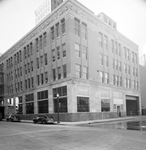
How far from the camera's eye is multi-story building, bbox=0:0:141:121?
106 feet

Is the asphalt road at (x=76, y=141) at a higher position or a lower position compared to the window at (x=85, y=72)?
lower

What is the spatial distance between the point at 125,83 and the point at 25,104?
2401 cm

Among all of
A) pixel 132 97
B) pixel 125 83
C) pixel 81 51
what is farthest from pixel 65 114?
pixel 132 97

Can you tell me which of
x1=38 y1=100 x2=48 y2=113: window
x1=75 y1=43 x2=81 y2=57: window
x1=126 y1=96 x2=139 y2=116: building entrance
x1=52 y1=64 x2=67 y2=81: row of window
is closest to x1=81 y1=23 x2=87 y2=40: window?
x1=75 y1=43 x2=81 y2=57: window

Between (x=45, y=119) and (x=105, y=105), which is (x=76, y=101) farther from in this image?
(x=105, y=105)

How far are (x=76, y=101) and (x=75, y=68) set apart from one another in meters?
5.50

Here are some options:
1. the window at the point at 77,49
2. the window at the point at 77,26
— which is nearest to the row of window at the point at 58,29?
the window at the point at 77,26

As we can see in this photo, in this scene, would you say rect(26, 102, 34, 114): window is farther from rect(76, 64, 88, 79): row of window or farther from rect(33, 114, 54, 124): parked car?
rect(76, 64, 88, 79): row of window

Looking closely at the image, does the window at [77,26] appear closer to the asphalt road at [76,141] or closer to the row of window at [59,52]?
the row of window at [59,52]

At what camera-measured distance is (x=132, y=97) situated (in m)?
48.4

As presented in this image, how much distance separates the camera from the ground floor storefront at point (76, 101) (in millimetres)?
31125

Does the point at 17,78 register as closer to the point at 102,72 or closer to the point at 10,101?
the point at 10,101

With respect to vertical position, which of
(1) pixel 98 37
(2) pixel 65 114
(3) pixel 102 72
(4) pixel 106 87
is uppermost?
(1) pixel 98 37

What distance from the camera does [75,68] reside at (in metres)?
32.3
